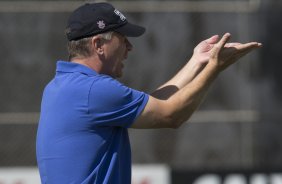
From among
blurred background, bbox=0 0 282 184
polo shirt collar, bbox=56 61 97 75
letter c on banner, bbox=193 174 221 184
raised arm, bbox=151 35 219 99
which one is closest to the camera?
polo shirt collar, bbox=56 61 97 75

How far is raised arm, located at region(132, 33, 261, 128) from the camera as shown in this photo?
3418mm

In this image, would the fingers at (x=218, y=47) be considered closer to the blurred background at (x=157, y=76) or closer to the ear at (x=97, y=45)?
the ear at (x=97, y=45)

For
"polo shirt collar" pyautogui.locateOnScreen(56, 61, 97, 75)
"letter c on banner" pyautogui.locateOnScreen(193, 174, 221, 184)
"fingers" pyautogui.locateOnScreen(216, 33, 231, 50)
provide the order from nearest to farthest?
"fingers" pyautogui.locateOnScreen(216, 33, 231, 50), "polo shirt collar" pyautogui.locateOnScreen(56, 61, 97, 75), "letter c on banner" pyautogui.locateOnScreen(193, 174, 221, 184)

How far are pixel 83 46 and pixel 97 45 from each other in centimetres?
6

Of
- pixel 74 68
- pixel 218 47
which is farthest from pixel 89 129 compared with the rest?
pixel 218 47

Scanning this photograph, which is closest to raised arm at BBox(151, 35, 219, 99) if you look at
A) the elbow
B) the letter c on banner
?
the elbow

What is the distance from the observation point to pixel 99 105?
3393 mm

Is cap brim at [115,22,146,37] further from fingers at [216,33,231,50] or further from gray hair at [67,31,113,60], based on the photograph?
fingers at [216,33,231,50]

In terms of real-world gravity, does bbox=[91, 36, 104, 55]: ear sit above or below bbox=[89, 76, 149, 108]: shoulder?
above

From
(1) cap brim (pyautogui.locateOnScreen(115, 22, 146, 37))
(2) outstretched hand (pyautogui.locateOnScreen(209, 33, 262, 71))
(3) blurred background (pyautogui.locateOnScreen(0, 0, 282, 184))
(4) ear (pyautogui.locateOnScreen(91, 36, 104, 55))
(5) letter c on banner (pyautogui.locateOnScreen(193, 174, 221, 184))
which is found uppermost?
(1) cap brim (pyautogui.locateOnScreen(115, 22, 146, 37))

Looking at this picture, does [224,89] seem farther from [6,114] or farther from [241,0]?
[6,114]

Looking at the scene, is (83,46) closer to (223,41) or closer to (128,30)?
(128,30)

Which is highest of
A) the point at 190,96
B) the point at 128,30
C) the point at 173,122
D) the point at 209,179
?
the point at 128,30

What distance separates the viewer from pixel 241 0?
9211mm
